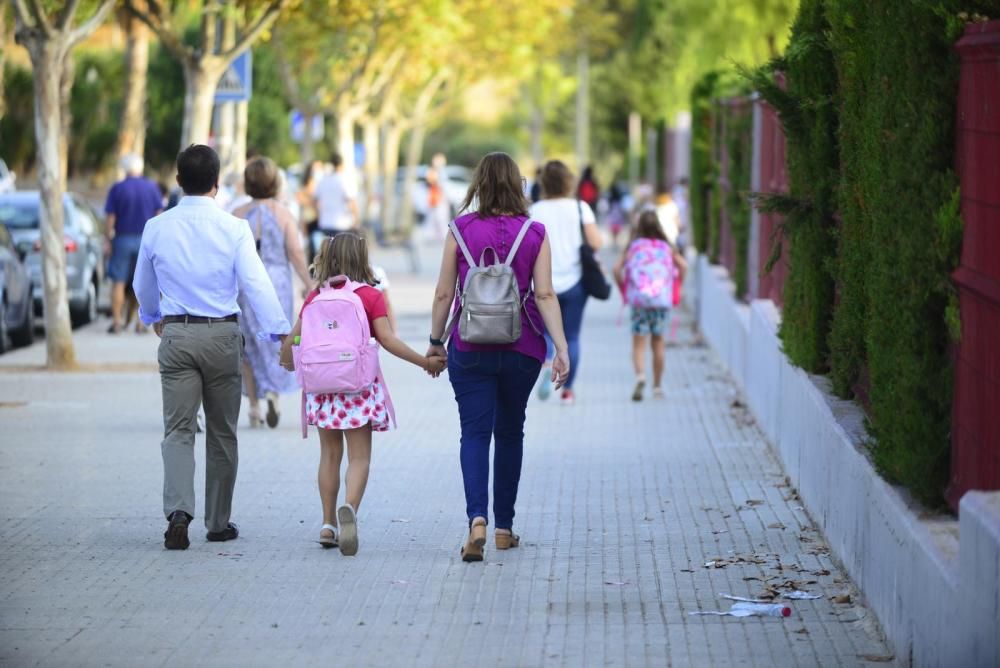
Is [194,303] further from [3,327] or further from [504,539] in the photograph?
[3,327]

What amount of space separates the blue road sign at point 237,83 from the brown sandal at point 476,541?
47.1 ft

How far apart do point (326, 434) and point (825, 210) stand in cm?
288

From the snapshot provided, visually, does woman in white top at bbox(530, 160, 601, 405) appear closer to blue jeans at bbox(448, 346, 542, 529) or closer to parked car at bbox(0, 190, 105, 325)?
blue jeans at bbox(448, 346, 542, 529)

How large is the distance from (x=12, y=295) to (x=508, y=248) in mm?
11413

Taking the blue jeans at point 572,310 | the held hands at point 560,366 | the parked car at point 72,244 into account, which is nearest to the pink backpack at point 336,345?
the held hands at point 560,366

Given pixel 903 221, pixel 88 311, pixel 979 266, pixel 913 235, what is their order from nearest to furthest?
pixel 979 266
pixel 913 235
pixel 903 221
pixel 88 311

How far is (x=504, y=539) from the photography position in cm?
827

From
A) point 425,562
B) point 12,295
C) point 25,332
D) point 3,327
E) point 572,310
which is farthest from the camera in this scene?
point 25,332

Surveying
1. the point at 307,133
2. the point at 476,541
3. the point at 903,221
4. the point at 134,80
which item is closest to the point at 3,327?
the point at 476,541

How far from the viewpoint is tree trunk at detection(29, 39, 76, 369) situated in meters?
15.7

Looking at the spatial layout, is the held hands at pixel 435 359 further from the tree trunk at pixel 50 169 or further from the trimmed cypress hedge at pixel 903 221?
the tree trunk at pixel 50 169

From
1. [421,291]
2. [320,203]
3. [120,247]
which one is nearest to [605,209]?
[421,291]

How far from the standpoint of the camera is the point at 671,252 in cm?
1459

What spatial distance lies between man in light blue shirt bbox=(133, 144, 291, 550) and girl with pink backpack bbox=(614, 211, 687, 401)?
630cm
